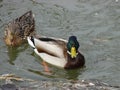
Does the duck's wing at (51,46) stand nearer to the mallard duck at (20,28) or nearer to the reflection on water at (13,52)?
the reflection on water at (13,52)

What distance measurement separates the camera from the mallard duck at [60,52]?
34.8ft

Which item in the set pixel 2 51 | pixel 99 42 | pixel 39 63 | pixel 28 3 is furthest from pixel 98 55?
pixel 28 3

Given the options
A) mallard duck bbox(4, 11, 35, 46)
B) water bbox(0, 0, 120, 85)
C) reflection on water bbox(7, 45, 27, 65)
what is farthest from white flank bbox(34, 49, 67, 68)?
mallard duck bbox(4, 11, 35, 46)

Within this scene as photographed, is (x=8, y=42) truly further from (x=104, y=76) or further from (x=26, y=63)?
(x=104, y=76)

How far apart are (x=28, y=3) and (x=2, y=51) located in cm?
284

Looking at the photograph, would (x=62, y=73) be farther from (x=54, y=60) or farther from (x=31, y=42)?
(x=31, y=42)

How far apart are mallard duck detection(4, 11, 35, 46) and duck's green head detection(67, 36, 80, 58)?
1.73 m

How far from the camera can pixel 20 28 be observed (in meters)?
12.3

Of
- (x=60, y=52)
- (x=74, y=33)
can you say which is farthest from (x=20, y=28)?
(x=60, y=52)

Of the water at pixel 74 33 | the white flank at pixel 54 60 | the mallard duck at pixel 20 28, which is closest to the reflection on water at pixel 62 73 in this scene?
the water at pixel 74 33

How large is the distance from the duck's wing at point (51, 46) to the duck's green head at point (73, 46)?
205mm

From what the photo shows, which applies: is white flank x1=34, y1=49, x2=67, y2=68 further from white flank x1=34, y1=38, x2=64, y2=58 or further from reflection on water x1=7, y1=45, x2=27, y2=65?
reflection on water x1=7, y1=45, x2=27, y2=65

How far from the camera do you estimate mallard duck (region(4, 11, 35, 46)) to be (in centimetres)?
1202

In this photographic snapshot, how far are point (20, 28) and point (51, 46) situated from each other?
5.68 ft
